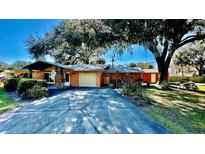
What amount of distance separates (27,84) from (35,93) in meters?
0.50

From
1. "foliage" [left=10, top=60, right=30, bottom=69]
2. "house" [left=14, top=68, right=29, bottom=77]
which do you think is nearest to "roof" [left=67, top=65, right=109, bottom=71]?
"house" [left=14, top=68, right=29, bottom=77]

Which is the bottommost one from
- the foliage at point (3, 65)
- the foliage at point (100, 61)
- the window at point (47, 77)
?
the window at point (47, 77)

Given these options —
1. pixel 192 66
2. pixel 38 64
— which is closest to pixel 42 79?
pixel 38 64

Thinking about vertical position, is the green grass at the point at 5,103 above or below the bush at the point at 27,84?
below

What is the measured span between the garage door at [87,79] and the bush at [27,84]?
3.45 m

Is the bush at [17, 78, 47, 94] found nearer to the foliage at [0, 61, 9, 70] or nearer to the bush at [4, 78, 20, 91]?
the bush at [4, 78, 20, 91]

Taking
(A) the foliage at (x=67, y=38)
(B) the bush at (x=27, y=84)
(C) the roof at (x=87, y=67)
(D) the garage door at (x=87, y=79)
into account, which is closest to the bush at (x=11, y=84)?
(B) the bush at (x=27, y=84)

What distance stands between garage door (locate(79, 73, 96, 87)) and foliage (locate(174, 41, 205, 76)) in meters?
8.50

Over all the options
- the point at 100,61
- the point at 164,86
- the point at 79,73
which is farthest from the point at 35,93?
the point at 164,86

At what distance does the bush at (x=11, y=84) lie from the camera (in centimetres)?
489

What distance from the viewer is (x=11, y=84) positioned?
516cm

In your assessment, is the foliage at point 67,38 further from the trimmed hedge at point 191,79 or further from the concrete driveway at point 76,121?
the trimmed hedge at point 191,79

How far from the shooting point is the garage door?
9.39m
